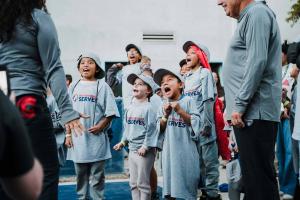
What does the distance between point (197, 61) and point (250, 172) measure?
289cm

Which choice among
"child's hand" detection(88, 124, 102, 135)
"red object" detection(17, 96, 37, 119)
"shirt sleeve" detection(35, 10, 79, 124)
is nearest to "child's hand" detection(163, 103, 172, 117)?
"child's hand" detection(88, 124, 102, 135)

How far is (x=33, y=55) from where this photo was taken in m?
3.02

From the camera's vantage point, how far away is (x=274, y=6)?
595 inches

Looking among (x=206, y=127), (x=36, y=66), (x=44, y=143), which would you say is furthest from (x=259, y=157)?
(x=206, y=127)

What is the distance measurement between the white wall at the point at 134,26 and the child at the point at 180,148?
324 inches

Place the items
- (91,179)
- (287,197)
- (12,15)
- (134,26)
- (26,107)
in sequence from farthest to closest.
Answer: (134,26) → (287,197) → (91,179) → (12,15) → (26,107)

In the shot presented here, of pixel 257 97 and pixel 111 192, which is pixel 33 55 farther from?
pixel 111 192

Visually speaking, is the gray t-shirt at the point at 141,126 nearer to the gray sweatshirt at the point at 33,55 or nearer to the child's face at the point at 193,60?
the child's face at the point at 193,60

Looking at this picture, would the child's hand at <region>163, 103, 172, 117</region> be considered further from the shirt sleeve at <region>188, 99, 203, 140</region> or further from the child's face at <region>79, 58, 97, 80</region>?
the child's face at <region>79, 58, 97, 80</region>

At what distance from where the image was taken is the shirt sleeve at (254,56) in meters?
3.50

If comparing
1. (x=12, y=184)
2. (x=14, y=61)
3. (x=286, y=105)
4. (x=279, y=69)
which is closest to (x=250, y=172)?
(x=279, y=69)

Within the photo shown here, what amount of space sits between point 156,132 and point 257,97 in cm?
205

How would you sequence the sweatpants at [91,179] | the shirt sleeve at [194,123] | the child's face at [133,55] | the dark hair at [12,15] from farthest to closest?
the child's face at [133,55], the sweatpants at [91,179], the shirt sleeve at [194,123], the dark hair at [12,15]

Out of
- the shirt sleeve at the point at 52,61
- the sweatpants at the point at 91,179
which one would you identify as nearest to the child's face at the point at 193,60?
the sweatpants at the point at 91,179
